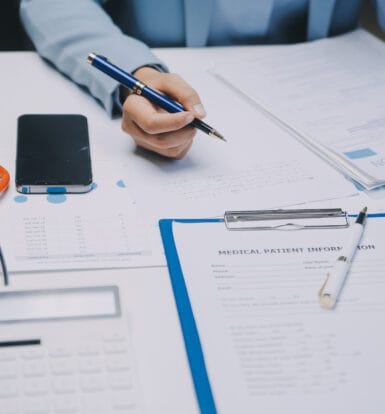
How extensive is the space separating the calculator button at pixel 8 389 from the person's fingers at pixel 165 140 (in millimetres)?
356

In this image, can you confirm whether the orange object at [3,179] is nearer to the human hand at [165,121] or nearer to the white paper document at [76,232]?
the white paper document at [76,232]

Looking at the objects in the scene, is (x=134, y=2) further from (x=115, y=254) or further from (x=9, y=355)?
(x=9, y=355)

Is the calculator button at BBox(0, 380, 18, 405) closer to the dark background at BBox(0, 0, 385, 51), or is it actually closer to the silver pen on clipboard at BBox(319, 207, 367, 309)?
the silver pen on clipboard at BBox(319, 207, 367, 309)

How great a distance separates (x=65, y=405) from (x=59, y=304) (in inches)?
3.6

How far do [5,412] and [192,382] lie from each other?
0.14 metres

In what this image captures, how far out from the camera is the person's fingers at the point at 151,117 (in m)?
0.71

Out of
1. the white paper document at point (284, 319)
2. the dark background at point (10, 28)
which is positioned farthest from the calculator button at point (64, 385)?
the dark background at point (10, 28)

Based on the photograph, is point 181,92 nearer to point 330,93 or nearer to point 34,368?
point 330,93

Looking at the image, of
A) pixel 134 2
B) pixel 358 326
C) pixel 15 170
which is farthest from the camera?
pixel 134 2

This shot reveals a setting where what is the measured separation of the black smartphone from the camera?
669 mm

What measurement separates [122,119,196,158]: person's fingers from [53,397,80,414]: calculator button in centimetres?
35

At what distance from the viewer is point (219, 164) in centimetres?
76

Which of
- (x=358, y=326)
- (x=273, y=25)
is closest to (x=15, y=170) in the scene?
(x=358, y=326)

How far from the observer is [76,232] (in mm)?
626
